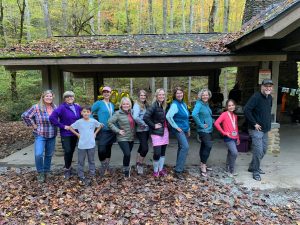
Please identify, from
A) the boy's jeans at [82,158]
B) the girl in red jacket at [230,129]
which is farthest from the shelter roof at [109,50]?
the boy's jeans at [82,158]

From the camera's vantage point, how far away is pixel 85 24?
17406 mm

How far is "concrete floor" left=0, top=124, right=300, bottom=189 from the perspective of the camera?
191 inches

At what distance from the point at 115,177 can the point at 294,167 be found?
382 cm

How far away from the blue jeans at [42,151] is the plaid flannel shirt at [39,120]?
0.39 ft

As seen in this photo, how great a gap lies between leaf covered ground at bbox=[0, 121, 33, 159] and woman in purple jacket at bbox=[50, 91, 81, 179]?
3015mm

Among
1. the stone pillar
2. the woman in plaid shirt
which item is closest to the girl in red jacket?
the stone pillar

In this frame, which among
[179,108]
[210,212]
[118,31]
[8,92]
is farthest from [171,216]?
[118,31]

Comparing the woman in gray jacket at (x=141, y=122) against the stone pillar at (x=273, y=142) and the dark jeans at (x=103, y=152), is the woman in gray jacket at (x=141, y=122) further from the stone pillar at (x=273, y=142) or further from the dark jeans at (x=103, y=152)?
the stone pillar at (x=273, y=142)

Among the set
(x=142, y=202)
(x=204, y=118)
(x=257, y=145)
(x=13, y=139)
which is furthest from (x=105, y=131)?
(x=13, y=139)

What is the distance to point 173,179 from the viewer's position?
15.9 feet

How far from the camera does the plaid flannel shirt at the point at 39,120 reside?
4652mm

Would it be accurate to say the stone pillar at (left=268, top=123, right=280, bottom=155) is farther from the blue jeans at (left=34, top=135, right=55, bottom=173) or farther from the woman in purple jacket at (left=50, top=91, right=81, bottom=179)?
the blue jeans at (left=34, top=135, right=55, bottom=173)

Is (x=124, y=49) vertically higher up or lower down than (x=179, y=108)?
higher up

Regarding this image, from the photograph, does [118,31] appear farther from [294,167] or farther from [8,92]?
[294,167]
